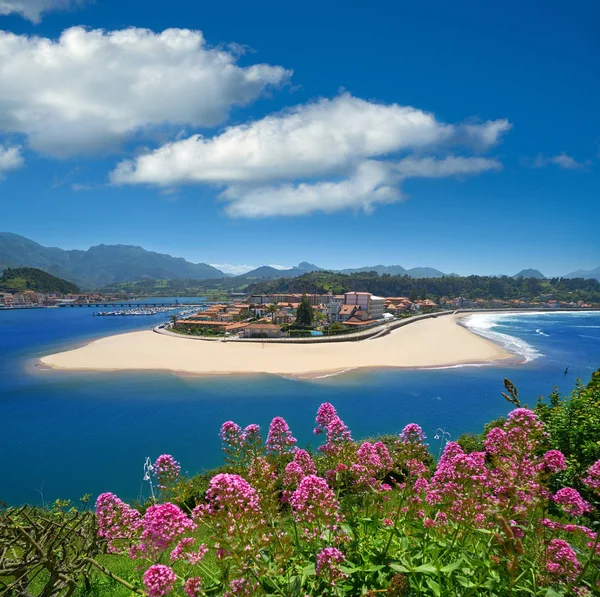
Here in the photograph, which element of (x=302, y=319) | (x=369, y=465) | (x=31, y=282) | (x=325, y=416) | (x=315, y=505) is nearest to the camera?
(x=315, y=505)

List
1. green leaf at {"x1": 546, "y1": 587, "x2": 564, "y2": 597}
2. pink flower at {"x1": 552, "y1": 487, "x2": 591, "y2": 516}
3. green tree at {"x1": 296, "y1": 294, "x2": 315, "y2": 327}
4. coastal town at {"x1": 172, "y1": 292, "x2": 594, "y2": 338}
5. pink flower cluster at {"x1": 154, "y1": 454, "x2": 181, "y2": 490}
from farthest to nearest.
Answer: green tree at {"x1": 296, "y1": 294, "x2": 315, "y2": 327} → coastal town at {"x1": 172, "y1": 292, "x2": 594, "y2": 338} → pink flower cluster at {"x1": 154, "y1": 454, "x2": 181, "y2": 490} → pink flower at {"x1": 552, "y1": 487, "x2": 591, "y2": 516} → green leaf at {"x1": 546, "y1": 587, "x2": 564, "y2": 597}

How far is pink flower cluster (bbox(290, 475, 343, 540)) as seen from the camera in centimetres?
302

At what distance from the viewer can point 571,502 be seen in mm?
3357

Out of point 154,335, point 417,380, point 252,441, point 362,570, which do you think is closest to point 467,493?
point 362,570

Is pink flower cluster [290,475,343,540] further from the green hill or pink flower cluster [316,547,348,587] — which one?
the green hill

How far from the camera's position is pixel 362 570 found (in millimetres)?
2994

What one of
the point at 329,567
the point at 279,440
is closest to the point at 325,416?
the point at 279,440

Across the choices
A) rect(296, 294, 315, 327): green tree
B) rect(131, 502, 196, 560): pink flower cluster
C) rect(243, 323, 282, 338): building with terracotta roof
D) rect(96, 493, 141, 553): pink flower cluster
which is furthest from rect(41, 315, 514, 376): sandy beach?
rect(131, 502, 196, 560): pink flower cluster

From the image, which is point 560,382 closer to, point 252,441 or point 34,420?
point 252,441

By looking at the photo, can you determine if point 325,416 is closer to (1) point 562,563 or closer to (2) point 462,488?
(2) point 462,488

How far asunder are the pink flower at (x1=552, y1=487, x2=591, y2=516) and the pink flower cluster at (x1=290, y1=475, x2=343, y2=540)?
83.2 inches

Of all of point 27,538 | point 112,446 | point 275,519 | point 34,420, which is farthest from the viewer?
point 34,420

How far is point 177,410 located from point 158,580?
25.8m

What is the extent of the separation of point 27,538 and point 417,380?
34.1m
